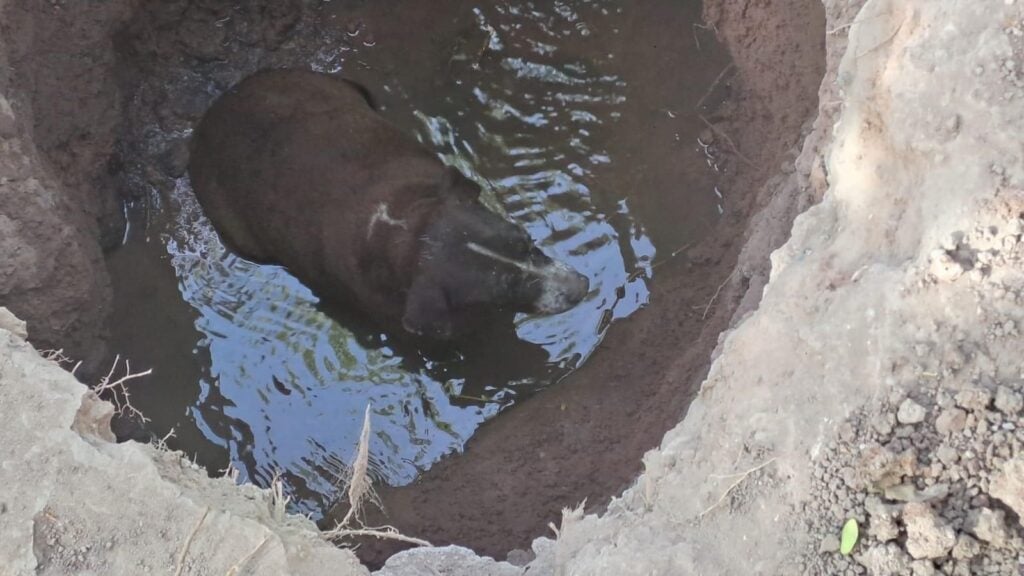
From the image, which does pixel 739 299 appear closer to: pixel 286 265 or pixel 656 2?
pixel 656 2

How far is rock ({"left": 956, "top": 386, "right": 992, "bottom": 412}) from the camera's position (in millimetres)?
2094

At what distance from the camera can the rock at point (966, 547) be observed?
2.05 m

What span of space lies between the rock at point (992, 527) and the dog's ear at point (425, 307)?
2.91 m

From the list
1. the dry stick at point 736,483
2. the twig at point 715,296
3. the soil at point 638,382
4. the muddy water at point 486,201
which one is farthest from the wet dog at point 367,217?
the dry stick at point 736,483

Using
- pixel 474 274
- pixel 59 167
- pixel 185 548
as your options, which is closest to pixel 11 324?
pixel 185 548

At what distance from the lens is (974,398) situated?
210 centimetres

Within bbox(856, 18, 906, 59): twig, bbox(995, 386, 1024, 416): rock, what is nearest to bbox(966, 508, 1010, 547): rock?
bbox(995, 386, 1024, 416): rock

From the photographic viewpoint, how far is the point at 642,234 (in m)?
4.73

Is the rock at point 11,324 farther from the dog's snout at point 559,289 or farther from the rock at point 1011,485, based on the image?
the rock at point 1011,485

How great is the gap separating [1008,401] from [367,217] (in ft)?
10.7

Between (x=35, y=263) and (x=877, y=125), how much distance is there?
10.5 feet

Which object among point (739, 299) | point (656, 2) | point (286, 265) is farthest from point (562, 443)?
point (656, 2)

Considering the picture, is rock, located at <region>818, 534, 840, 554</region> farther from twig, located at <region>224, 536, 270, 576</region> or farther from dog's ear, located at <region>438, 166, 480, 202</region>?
dog's ear, located at <region>438, 166, 480, 202</region>

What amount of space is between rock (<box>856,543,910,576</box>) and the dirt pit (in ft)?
6.06
